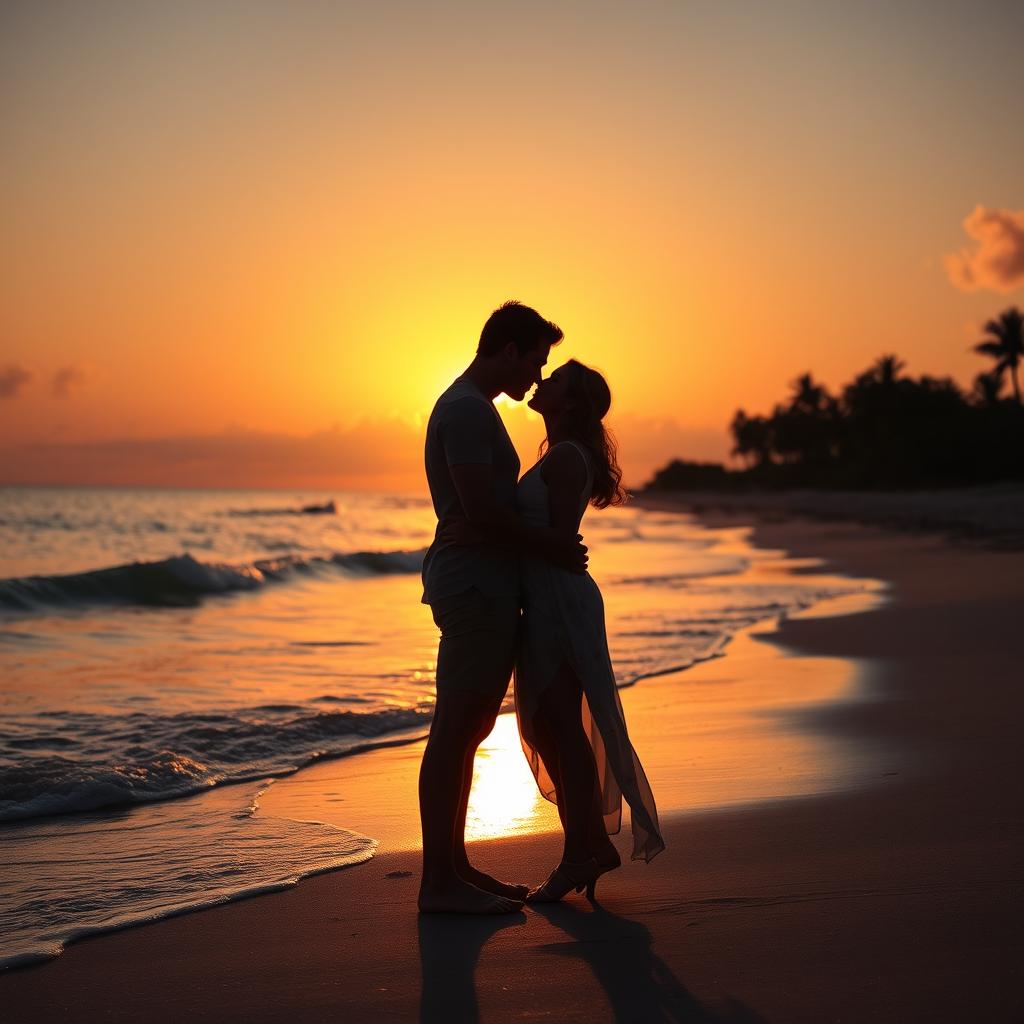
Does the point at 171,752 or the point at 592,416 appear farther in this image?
the point at 171,752

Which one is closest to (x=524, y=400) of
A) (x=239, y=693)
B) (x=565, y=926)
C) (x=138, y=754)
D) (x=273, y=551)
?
(x=565, y=926)

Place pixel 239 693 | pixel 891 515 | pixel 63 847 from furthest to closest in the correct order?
pixel 891 515 → pixel 239 693 → pixel 63 847

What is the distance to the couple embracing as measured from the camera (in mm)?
4016

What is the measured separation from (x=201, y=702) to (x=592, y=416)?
533cm

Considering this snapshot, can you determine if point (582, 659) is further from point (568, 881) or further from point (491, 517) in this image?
point (568, 881)

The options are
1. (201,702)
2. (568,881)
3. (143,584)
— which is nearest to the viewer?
(568,881)

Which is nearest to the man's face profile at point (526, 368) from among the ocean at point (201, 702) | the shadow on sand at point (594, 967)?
the shadow on sand at point (594, 967)

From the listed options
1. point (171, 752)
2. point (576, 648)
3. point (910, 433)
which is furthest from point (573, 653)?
point (910, 433)

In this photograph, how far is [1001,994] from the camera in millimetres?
2900

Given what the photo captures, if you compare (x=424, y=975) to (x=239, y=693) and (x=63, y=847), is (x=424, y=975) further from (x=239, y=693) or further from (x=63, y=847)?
(x=239, y=693)

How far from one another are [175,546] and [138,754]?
3110 centimetres

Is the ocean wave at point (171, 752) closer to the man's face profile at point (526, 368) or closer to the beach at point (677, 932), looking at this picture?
the beach at point (677, 932)

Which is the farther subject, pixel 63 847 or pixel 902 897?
pixel 63 847

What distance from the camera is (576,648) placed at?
4070 mm
